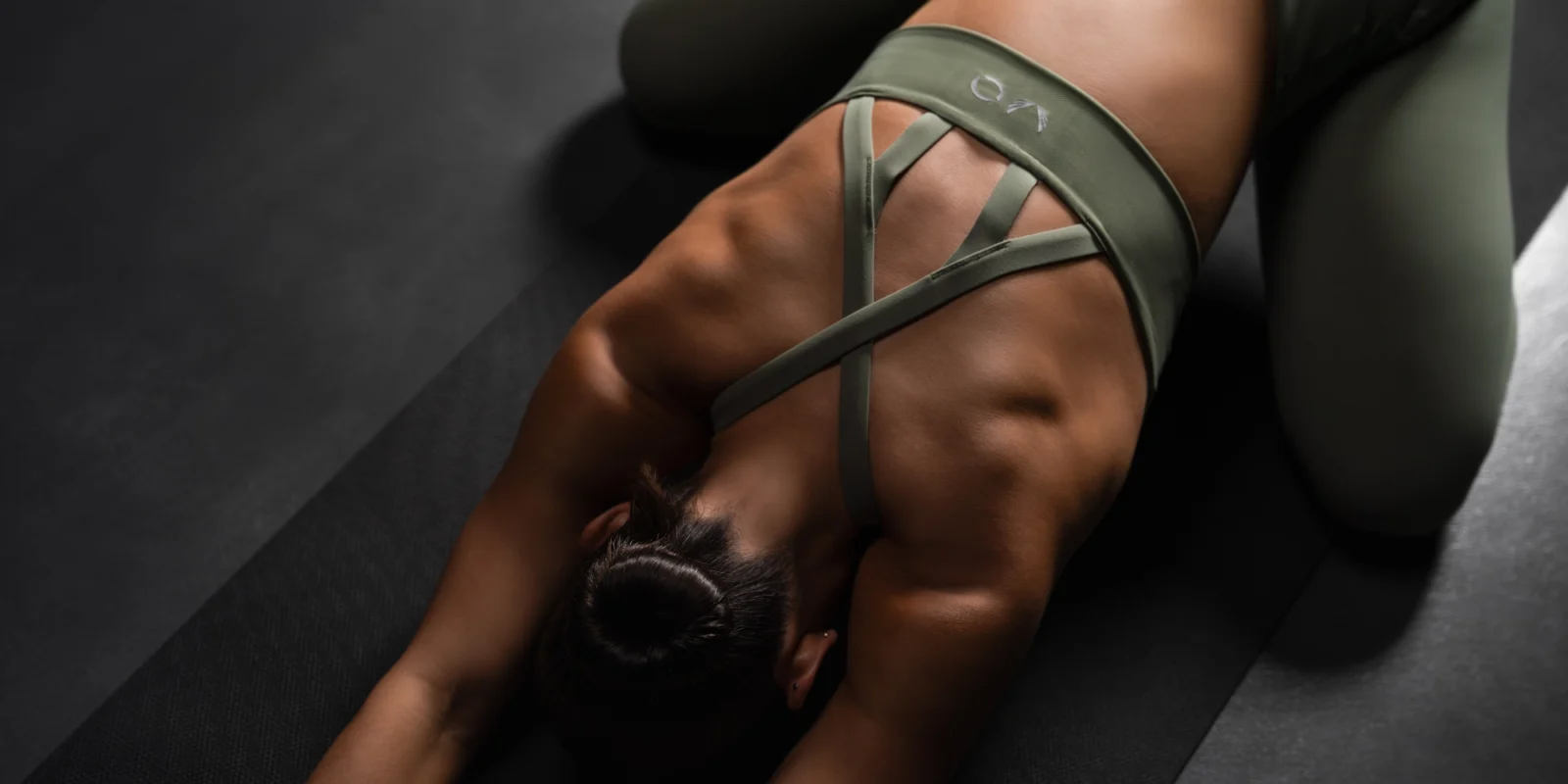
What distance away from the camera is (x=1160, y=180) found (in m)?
1.16

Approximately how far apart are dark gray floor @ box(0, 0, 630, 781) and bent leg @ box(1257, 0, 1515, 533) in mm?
959

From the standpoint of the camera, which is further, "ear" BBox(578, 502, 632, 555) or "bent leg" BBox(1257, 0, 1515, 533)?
"bent leg" BBox(1257, 0, 1515, 533)

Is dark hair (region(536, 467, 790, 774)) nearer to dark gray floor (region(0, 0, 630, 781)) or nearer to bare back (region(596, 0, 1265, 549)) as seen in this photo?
bare back (region(596, 0, 1265, 549))

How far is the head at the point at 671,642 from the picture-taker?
0.96 m

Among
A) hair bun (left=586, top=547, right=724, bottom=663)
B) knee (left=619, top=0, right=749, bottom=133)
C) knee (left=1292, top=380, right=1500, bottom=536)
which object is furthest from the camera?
knee (left=619, top=0, right=749, bottom=133)

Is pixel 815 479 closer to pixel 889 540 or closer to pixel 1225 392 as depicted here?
pixel 889 540

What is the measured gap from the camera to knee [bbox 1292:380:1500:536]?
1277mm

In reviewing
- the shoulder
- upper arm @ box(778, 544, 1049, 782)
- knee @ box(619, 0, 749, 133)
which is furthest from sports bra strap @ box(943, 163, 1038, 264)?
knee @ box(619, 0, 749, 133)

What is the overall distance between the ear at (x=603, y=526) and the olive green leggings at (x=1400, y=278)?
781 millimetres

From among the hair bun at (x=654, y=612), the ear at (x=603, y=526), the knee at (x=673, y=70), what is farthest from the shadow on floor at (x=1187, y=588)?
the knee at (x=673, y=70)

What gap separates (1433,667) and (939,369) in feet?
2.41

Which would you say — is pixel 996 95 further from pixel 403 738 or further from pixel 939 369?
pixel 403 738

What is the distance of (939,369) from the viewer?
1063 millimetres

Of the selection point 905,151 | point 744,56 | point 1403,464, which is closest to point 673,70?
point 744,56
